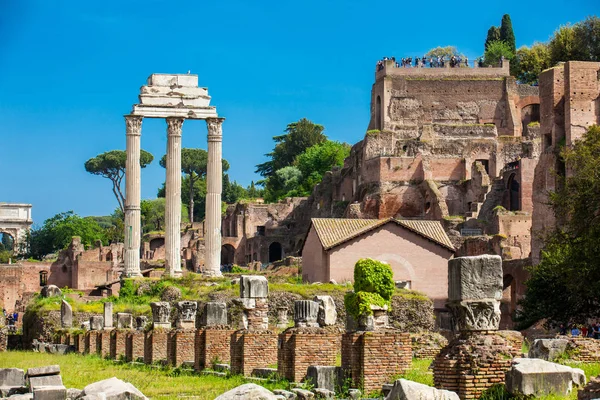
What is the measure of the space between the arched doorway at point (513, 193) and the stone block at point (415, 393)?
176ft

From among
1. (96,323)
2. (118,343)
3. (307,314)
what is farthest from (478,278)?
(96,323)

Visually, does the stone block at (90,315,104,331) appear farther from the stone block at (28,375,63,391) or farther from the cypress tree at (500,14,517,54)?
the cypress tree at (500,14,517,54)

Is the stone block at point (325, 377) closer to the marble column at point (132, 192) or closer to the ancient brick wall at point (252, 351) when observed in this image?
the ancient brick wall at point (252, 351)

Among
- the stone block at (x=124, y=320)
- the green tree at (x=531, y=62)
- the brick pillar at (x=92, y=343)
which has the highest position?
the green tree at (x=531, y=62)

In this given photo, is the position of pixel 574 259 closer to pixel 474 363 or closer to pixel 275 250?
pixel 474 363

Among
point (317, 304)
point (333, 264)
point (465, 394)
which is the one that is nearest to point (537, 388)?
point (465, 394)

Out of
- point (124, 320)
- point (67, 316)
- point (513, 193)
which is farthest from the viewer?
point (513, 193)

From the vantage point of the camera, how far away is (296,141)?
110750 millimetres

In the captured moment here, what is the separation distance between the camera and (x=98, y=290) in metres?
57.3

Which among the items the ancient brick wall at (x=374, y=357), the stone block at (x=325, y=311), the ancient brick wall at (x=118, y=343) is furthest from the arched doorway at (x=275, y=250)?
the ancient brick wall at (x=374, y=357)

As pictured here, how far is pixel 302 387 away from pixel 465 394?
418 cm

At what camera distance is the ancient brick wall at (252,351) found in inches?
829

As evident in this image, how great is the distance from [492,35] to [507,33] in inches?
56.3

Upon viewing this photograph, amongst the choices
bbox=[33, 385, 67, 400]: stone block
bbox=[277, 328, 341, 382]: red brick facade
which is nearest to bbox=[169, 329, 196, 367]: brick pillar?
bbox=[277, 328, 341, 382]: red brick facade
